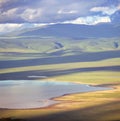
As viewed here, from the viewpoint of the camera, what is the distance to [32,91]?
48.9 meters

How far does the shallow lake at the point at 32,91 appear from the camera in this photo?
137 feet

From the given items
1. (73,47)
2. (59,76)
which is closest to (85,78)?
(59,76)

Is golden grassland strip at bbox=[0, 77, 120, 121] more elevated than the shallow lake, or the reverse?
the shallow lake

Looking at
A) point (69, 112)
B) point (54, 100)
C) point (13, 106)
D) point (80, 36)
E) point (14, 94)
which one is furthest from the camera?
point (80, 36)

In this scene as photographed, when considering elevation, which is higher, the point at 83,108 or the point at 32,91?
the point at 32,91

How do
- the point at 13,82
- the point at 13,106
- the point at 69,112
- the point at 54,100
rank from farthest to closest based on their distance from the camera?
the point at 13,82 → the point at 54,100 → the point at 13,106 → the point at 69,112

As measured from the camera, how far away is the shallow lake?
41781mm

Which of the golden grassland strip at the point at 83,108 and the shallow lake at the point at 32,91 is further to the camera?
the shallow lake at the point at 32,91

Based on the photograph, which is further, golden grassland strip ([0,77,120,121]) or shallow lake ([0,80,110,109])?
shallow lake ([0,80,110,109])

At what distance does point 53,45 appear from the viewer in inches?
6417

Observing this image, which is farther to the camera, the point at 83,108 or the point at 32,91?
the point at 32,91

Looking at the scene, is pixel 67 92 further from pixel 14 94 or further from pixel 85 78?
pixel 85 78

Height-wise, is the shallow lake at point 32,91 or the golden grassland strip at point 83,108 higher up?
the shallow lake at point 32,91

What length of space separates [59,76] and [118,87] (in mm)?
16413
